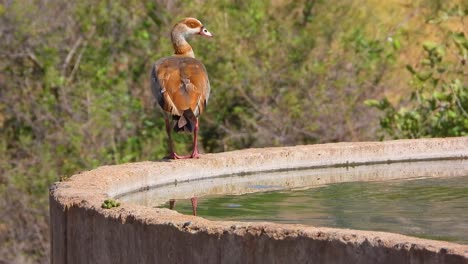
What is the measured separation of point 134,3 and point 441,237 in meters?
11.2

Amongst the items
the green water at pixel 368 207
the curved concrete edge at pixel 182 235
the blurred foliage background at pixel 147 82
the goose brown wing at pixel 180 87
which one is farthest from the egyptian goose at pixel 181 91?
the blurred foliage background at pixel 147 82

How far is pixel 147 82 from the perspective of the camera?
51.5 feet

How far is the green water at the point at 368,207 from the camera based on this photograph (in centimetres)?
525

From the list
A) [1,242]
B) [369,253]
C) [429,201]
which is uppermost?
[1,242]

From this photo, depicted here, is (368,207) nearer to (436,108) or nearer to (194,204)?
(194,204)

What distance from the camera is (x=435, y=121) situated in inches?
445

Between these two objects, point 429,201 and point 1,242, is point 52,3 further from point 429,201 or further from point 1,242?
point 429,201

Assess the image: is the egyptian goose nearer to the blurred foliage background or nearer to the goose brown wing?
the goose brown wing

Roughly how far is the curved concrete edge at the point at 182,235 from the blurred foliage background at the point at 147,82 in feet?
24.7

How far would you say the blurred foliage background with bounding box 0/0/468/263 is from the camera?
1439 cm

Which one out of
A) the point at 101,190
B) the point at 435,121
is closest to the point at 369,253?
the point at 101,190

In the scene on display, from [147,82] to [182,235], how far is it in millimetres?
11370

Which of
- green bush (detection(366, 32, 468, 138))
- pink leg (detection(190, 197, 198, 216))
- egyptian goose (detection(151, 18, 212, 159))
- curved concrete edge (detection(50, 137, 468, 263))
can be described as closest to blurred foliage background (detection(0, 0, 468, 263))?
green bush (detection(366, 32, 468, 138))

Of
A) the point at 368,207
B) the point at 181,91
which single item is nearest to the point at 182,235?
the point at 368,207
